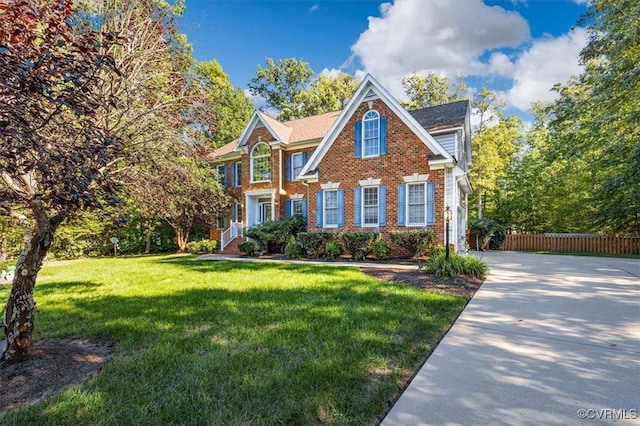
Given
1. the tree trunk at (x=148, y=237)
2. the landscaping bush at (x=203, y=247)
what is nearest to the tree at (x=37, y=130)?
the landscaping bush at (x=203, y=247)

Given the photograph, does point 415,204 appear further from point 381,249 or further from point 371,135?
point 371,135

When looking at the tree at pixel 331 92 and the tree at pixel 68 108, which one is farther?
the tree at pixel 331 92

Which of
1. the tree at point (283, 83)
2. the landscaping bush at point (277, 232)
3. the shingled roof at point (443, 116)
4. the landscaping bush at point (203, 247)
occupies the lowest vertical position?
the landscaping bush at point (203, 247)

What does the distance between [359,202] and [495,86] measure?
70.2 ft

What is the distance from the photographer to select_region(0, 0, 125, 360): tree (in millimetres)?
2162

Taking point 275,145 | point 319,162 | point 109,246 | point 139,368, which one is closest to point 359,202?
point 319,162

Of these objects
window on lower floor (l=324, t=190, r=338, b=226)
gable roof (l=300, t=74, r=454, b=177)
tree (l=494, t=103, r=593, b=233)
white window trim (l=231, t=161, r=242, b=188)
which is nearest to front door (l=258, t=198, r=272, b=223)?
white window trim (l=231, t=161, r=242, b=188)

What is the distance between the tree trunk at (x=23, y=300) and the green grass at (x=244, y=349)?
963 millimetres

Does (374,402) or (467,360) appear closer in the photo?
(374,402)

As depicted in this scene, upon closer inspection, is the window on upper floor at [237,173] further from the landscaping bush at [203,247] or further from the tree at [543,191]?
the tree at [543,191]

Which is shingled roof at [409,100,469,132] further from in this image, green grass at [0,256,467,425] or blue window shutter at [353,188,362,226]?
green grass at [0,256,467,425]

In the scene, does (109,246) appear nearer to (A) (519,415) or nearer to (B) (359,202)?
(B) (359,202)

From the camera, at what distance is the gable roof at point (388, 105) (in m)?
12.3

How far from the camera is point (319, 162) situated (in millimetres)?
15023
